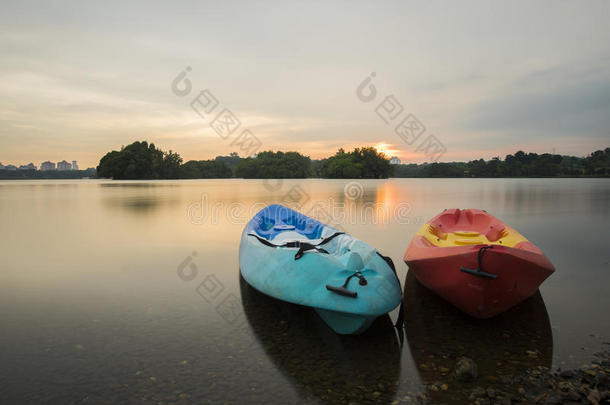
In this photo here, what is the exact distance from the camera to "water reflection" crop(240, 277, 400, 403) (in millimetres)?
3748

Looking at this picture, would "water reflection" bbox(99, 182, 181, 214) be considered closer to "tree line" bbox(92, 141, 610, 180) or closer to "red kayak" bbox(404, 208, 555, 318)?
"red kayak" bbox(404, 208, 555, 318)

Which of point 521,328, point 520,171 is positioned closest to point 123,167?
point 521,328

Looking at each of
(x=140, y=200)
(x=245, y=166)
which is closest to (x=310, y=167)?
(x=245, y=166)

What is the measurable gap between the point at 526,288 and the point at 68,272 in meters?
9.43

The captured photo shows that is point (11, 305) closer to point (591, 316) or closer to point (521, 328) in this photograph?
point (521, 328)

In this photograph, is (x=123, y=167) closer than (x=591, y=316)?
No

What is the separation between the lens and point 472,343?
472 centimetres

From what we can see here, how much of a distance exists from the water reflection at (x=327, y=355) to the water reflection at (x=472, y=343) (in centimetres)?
40

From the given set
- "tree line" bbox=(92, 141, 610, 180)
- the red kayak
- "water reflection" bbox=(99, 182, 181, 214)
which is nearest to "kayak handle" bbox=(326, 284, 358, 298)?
the red kayak

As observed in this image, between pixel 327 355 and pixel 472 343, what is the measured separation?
6.36ft

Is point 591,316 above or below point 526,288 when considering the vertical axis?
below

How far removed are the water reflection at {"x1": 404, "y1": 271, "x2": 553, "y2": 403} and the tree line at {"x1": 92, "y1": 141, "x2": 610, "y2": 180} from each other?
11514 cm

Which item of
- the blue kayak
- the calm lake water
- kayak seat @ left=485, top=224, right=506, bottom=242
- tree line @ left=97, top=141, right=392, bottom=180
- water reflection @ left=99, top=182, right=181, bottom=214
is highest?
tree line @ left=97, top=141, right=392, bottom=180

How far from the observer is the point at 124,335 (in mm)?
5035
